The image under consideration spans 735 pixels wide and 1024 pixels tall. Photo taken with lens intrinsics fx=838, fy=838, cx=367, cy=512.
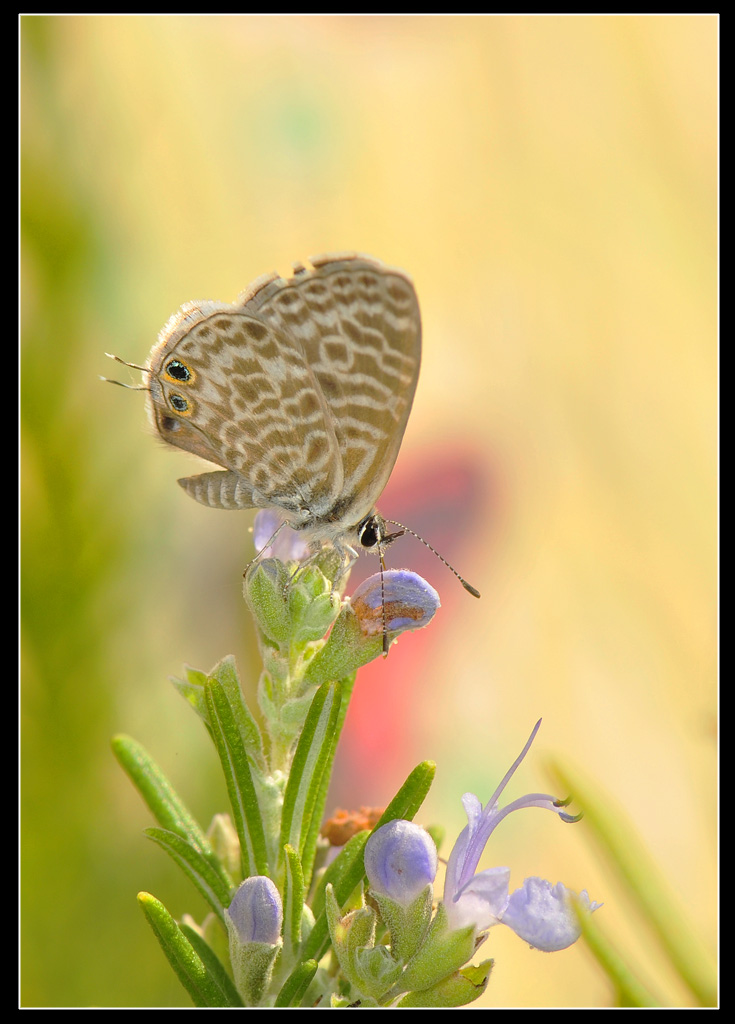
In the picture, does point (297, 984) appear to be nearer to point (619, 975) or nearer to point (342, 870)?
point (342, 870)

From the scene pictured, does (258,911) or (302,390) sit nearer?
(258,911)

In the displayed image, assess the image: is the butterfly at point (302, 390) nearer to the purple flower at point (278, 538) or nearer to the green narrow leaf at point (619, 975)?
the purple flower at point (278, 538)

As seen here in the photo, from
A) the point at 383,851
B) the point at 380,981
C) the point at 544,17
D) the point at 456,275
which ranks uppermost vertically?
the point at 544,17

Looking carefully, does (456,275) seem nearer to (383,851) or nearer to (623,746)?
→ (623,746)

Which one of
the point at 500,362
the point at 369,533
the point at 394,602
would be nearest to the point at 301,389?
the point at 369,533

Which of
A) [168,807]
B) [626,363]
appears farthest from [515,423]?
[168,807]

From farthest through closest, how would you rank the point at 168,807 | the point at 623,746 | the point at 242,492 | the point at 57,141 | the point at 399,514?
the point at 623,746, the point at 399,514, the point at 57,141, the point at 242,492, the point at 168,807

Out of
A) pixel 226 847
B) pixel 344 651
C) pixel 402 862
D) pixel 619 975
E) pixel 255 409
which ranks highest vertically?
pixel 255 409

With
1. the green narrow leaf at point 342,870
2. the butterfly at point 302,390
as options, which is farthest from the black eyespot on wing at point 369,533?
the green narrow leaf at point 342,870
